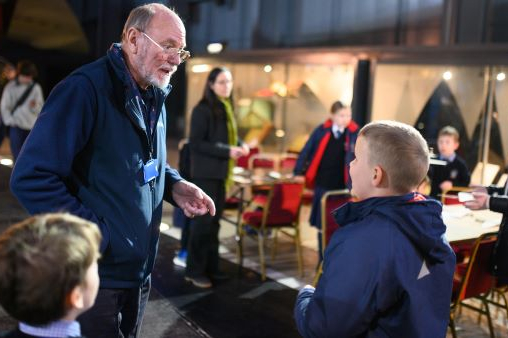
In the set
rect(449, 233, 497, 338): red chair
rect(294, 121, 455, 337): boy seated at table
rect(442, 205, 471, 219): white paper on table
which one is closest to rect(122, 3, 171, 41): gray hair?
rect(294, 121, 455, 337): boy seated at table

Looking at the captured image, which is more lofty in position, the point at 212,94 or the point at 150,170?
the point at 212,94

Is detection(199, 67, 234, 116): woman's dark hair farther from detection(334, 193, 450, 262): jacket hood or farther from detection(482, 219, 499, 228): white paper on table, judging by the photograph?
detection(334, 193, 450, 262): jacket hood

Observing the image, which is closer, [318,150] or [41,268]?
[41,268]

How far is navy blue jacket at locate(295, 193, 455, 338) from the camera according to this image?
1.56m

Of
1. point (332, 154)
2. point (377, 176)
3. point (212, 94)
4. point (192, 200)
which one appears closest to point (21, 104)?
point (212, 94)

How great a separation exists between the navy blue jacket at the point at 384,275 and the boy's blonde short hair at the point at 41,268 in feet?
2.32

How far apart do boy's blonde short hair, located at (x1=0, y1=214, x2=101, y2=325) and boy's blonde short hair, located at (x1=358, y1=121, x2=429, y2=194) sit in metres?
0.87

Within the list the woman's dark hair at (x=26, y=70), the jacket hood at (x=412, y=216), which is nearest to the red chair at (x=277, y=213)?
the jacket hood at (x=412, y=216)

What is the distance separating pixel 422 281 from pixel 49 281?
1.03m

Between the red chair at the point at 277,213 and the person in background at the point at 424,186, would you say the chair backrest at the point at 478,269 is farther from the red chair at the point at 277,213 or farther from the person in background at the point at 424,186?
the red chair at the point at 277,213

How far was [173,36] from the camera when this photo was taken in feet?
6.46

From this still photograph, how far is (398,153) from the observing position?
5.32 ft

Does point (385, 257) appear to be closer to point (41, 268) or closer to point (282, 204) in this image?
point (41, 268)

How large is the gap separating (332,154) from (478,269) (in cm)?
223
